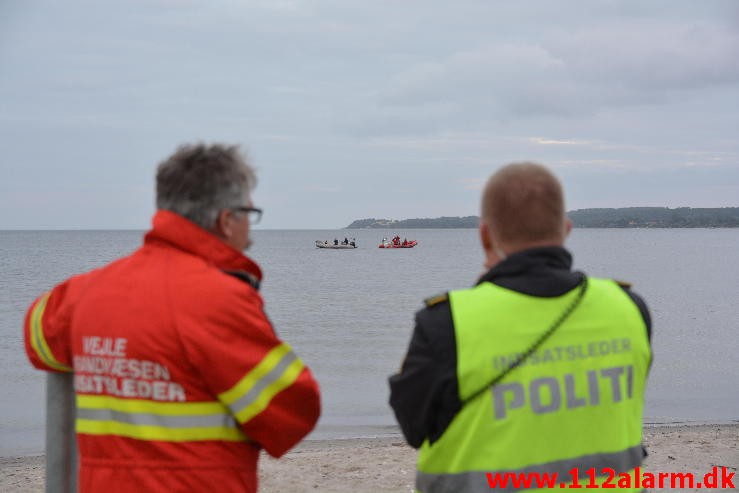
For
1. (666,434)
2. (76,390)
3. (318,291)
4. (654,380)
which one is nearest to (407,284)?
(318,291)

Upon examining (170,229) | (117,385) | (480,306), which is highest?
(170,229)

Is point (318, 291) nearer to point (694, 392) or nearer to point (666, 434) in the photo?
point (694, 392)

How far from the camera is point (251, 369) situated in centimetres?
218

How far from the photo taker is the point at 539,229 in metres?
2.19

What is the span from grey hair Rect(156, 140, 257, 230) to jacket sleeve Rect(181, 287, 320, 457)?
34 cm

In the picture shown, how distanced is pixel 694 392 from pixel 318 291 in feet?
101

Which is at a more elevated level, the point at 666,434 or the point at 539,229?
the point at 539,229

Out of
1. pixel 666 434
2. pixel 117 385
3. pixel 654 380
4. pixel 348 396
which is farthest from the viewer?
pixel 654 380

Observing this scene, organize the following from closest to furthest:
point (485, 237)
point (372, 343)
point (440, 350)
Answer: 1. point (440, 350)
2. point (485, 237)
3. point (372, 343)

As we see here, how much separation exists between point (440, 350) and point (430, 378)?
Result: 0.27 ft

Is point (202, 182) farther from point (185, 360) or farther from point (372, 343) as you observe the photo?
point (372, 343)

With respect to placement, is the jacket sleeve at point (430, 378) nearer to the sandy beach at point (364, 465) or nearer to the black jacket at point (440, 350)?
the black jacket at point (440, 350)

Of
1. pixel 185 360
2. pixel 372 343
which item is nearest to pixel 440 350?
pixel 185 360

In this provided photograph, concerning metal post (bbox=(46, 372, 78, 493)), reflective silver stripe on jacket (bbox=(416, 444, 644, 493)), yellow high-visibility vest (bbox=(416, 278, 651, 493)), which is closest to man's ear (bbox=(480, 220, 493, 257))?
yellow high-visibility vest (bbox=(416, 278, 651, 493))
